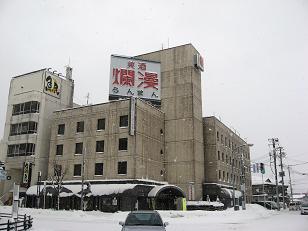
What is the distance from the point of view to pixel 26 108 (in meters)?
56.7

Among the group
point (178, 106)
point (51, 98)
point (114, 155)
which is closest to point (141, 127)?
point (114, 155)

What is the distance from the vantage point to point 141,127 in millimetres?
49625

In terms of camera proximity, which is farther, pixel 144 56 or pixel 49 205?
pixel 144 56

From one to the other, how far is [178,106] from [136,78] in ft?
26.4

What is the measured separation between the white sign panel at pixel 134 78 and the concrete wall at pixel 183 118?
1993 mm

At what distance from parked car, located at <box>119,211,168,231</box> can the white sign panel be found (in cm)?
4058

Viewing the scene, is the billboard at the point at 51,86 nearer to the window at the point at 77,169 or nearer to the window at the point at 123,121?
the window at the point at 77,169

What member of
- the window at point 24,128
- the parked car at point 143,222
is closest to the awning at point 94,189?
the window at point 24,128

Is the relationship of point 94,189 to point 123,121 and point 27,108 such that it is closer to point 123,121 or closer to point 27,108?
point 123,121

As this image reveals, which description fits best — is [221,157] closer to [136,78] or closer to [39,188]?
[136,78]

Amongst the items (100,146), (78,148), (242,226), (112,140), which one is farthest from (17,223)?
(78,148)

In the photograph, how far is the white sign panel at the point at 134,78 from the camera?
2187 inches

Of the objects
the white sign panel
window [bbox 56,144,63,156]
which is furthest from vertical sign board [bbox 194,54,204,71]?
window [bbox 56,144,63,156]

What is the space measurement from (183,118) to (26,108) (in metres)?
24.9
